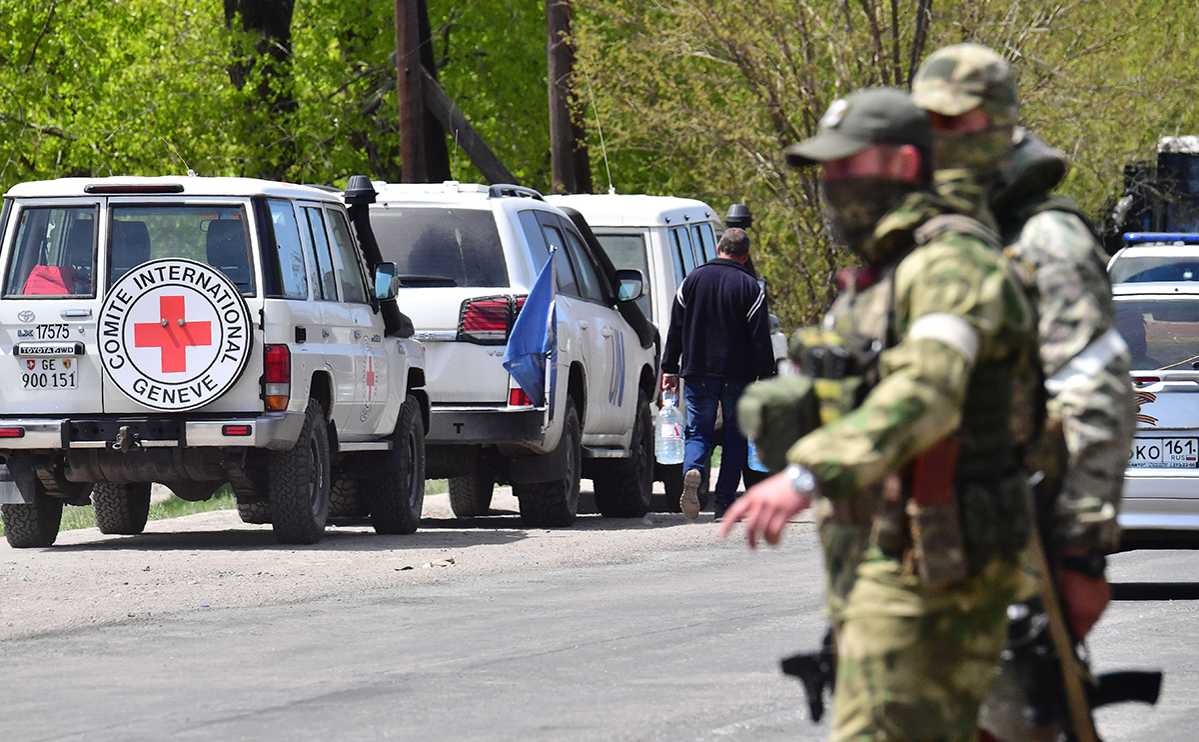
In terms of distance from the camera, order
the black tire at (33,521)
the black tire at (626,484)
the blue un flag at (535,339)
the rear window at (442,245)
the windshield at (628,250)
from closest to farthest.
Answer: the black tire at (33,521)
the blue un flag at (535,339)
the rear window at (442,245)
the black tire at (626,484)
the windshield at (628,250)

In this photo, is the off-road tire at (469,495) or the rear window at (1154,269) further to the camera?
the rear window at (1154,269)

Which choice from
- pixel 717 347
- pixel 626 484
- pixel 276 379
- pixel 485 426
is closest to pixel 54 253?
pixel 276 379

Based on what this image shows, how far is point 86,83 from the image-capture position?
28312mm

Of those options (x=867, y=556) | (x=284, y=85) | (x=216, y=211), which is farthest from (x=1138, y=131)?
(x=867, y=556)

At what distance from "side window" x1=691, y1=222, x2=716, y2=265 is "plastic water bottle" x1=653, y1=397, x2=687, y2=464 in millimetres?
2331

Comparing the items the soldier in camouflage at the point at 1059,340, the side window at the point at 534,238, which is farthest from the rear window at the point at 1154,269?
the soldier in camouflage at the point at 1059,340

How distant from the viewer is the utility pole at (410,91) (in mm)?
25062

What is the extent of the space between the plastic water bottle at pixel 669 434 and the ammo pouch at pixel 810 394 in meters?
11.5

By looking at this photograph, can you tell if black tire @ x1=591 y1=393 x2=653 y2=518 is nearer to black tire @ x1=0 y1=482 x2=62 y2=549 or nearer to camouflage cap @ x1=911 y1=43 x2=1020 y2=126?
black tire @ x1=0 y1=482 x2=62 y2=549

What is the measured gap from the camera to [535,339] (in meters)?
13.0

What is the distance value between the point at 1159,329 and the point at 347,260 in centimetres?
538

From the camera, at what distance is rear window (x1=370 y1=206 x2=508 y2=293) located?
44.1ft

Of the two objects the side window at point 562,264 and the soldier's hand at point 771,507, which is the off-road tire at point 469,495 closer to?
the side window at point 562,264

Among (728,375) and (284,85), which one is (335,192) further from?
(284,85)
